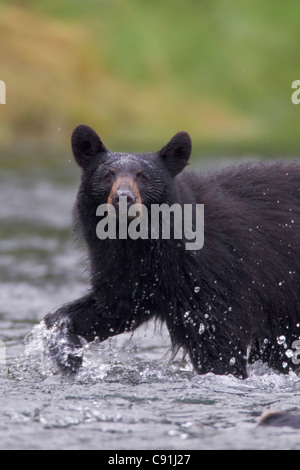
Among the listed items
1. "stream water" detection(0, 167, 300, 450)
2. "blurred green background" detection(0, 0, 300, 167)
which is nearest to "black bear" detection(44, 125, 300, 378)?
"stream water" detection(0, 167, 300, 450)

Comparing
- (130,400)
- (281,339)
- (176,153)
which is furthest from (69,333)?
(281,339)

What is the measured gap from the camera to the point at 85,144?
25.9 feet

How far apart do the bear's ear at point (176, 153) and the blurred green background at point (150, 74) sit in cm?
1964

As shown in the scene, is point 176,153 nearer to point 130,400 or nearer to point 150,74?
point 130,400

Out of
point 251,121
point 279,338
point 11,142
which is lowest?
point 279,338

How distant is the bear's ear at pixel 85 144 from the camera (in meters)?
7.84

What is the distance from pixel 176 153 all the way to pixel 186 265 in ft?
3.00

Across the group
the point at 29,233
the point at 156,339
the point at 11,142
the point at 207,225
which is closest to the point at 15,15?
the point at 11,142

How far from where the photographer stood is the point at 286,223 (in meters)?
8.34

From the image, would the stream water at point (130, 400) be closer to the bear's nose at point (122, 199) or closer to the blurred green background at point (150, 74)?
Result: the bear's nose at point (122, 199)

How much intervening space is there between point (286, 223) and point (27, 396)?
2.64m

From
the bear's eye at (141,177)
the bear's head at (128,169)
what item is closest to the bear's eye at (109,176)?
the bear's head at (128,169)
